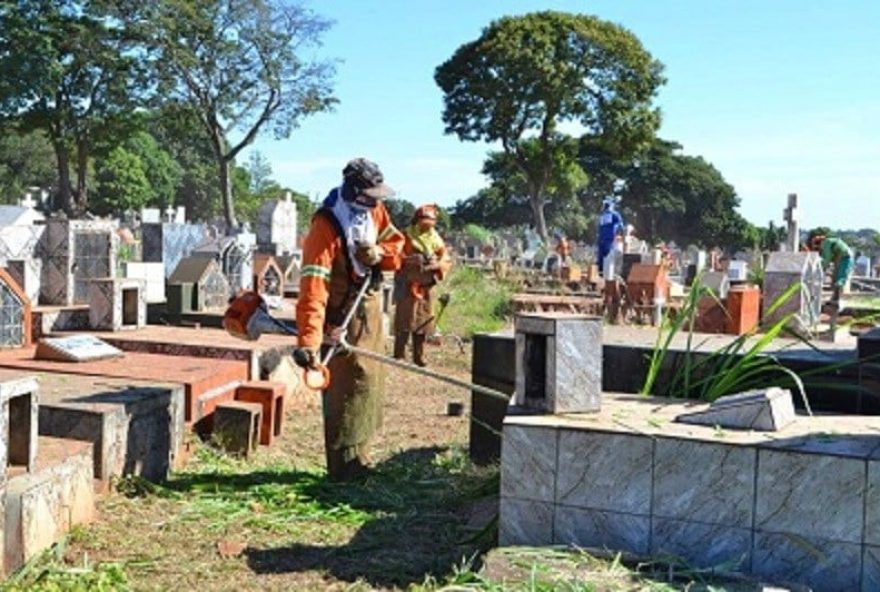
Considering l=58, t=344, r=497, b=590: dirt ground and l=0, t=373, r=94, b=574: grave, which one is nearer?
l=0, t=373, r=94, b=574: grave

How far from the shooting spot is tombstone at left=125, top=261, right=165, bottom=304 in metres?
12.3

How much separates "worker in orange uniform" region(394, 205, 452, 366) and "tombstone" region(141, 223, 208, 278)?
488cm

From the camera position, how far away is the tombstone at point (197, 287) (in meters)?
10.0

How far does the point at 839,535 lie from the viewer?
318cm

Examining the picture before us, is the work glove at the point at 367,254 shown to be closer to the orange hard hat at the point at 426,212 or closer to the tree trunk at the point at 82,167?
the orange hard hat at the point at 426,212

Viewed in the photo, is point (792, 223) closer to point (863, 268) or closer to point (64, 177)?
point (863, 268)

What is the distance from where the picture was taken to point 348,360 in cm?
510

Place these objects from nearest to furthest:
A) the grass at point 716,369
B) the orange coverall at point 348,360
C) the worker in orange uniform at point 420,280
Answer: the grass at point 716,369
the orange coverall at point 348,360
the worker in orange uniform at point 420,280

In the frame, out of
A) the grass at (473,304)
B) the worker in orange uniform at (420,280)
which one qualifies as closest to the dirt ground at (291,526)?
the worker in orange uniform at (420,280)

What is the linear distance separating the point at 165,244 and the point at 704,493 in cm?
1150

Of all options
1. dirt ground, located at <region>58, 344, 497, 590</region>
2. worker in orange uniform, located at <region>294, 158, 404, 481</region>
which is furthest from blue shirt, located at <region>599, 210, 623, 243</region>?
worker in orange uniform, located at <region>294, 158, 404, 481</region>

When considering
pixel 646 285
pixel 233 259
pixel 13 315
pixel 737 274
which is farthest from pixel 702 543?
pixel 737 274

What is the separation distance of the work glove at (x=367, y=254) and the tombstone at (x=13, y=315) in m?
3.74

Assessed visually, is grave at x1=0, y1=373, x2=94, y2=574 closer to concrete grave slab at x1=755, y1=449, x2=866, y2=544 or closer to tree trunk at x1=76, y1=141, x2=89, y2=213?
concrete grave slab at x1=755, y1=449, x2=866, y2=544
